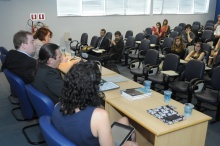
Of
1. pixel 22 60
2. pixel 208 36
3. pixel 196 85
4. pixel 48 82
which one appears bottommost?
pixel 196 85

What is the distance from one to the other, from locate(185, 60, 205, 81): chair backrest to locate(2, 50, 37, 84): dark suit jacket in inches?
103

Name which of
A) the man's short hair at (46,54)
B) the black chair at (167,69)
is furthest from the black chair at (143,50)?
the man's short hair at (46,54)

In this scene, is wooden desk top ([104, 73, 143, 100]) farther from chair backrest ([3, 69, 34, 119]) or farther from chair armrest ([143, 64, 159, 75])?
chair armrest ([143, 64, 159, 75])

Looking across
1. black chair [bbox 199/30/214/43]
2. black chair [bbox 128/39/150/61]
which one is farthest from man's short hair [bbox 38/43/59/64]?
black chair [bbox 199/30/214/43]

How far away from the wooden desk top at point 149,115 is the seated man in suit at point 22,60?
3.75 feet

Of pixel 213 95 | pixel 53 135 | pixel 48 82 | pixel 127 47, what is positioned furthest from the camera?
pixel 127 47

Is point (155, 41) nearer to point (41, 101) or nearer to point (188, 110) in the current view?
point (188, 110)

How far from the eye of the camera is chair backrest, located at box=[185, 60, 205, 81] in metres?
3.99

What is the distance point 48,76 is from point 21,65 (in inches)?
33.5

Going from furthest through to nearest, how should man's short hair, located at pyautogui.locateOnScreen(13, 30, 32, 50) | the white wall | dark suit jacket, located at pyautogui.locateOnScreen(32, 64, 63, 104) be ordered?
1. the white wall
2. man's short hair, located at pyautogui.locateOnScreen(13, 30, 32, 50)
3. dark suit jacket, located at pyautogui.locateOnScreen(32, 64, 63, 104)

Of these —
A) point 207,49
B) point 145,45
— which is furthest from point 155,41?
point 207,49

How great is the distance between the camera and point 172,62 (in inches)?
178

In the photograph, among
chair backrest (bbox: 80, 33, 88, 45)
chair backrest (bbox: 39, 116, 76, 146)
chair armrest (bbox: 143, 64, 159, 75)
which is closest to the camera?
chair backrest (bbox: 39, 116, 76, 146)

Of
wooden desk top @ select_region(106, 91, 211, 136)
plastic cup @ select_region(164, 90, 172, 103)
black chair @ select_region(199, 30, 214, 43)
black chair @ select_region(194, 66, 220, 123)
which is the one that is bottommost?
black chair @ select_region(194, 66, 220, 123)
